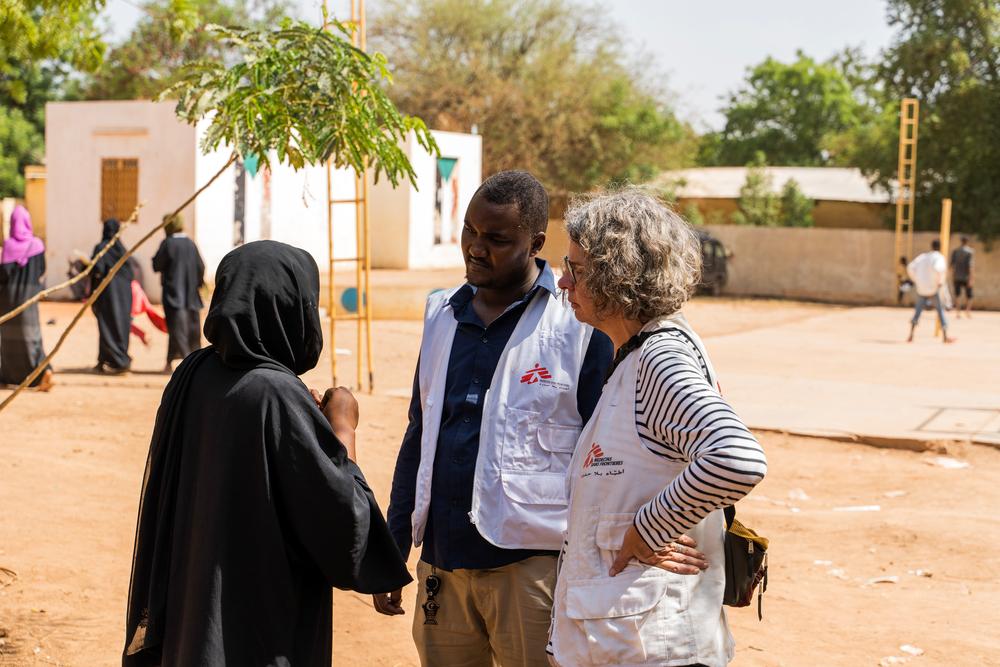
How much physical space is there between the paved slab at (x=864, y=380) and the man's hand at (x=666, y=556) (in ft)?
26.1

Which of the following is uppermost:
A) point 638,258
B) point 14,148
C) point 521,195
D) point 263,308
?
point 14,148

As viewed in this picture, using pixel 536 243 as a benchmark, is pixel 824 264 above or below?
below

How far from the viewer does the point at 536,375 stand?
2.96 m

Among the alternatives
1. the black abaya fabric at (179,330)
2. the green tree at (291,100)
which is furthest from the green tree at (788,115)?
the green tree at (291,100)

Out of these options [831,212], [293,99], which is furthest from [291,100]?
Result: [831,212]

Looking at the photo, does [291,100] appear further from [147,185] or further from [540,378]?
[147,185]

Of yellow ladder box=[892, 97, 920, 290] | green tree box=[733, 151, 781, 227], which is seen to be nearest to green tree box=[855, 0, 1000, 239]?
yellow ladder box=[892, 97, 920, 290]

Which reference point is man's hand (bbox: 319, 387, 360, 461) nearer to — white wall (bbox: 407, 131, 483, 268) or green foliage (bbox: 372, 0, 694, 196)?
white wall (bbox: 407, 131, 483, 268)

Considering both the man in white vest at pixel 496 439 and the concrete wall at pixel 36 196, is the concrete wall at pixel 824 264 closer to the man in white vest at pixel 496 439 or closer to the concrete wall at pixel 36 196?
the concrete wall at pixel 36 196

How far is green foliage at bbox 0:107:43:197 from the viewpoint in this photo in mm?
37812

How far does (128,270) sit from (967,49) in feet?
79.3

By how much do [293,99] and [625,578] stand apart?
10.4ft

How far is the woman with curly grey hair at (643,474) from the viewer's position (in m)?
2.26

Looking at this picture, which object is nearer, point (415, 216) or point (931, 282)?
point (931, 282)
